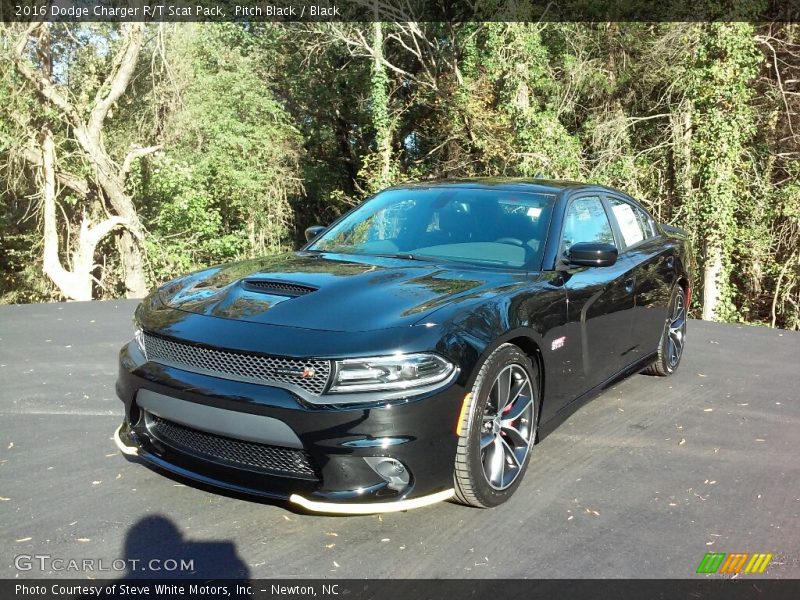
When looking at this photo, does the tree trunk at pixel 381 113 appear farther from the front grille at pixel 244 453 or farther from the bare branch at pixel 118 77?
the front grille at pixel 244 453

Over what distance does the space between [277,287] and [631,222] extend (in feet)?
10.6

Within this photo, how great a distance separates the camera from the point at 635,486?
394cm

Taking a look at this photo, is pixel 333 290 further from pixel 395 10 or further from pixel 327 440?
pixel 395 10

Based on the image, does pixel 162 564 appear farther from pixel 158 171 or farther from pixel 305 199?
pixel 305 199

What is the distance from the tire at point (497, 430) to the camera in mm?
3289

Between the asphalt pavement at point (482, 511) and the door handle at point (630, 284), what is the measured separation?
912 mm

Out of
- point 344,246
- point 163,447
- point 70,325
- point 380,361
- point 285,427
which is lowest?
point 70,325

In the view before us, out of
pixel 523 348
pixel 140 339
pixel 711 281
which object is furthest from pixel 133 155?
pixel 523 348

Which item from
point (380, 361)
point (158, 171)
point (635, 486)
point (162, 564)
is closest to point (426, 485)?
point (380, 361)

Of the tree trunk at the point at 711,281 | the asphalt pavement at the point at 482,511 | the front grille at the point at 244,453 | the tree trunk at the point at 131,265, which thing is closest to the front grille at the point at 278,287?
the front grille at the point at 244,453

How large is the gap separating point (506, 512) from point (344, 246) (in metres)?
2.02

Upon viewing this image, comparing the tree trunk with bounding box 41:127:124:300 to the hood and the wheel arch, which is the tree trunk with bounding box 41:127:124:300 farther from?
the wheel arch

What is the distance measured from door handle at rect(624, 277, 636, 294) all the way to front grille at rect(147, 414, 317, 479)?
2.86m

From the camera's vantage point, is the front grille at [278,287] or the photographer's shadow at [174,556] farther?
the front grille at [278,287]
